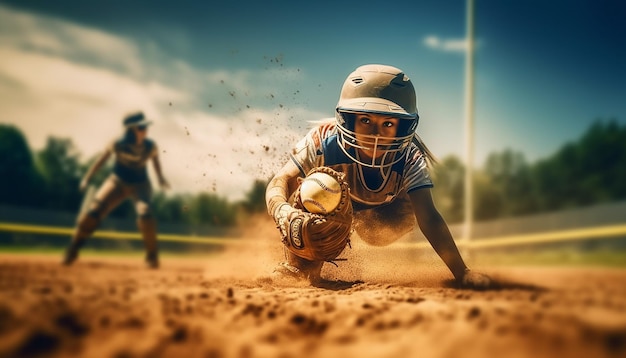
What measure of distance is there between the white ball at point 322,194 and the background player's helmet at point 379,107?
0.42 m

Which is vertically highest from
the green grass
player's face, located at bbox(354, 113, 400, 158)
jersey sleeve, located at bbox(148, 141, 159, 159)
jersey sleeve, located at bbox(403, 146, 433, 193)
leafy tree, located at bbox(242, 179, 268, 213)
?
player's face, located at bbox(354, 113, 400, 158)

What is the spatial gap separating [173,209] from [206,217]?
1304mm

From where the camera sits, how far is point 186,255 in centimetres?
771

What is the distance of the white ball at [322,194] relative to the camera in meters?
3.63

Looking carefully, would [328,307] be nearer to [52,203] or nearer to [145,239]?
[145,239]

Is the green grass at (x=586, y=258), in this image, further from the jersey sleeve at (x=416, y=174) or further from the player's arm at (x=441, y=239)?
the jersey sleeve at (x=416, y=174)

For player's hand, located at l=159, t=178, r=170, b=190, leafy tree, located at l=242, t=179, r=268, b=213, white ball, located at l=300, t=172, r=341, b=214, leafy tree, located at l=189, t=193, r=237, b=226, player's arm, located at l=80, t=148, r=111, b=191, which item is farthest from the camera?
leafy tree, located at l=189, t=193, r=237, b=226

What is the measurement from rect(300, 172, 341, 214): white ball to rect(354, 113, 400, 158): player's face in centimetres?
54

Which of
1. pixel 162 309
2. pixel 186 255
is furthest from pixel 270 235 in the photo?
pixel 162 309

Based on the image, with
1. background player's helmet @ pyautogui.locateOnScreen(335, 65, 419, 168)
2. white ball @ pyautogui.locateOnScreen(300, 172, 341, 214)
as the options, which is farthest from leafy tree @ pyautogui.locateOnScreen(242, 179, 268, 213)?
white ball @ pyautogui.locateOnScreen(300, 172, 341, 214)

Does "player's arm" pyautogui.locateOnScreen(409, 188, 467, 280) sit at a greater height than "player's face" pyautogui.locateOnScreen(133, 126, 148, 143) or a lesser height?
lesser

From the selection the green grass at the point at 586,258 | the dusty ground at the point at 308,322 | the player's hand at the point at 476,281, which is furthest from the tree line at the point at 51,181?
the green grass at the point at 586,258

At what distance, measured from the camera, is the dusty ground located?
165 centimetres

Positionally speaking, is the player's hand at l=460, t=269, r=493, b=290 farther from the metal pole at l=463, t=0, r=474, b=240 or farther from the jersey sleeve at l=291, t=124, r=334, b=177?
the metal pole at l=463, t=0, r=474, b=240
